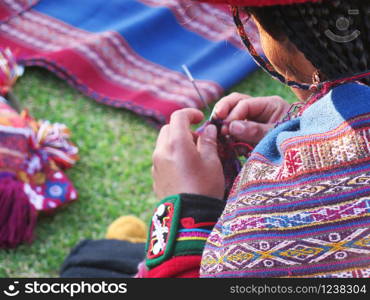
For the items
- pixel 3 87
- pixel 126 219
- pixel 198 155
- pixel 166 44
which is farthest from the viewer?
pixel 166 44

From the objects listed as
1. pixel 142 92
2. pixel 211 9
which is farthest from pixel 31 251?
pixel 211 9

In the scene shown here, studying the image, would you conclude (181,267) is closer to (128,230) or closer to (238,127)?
(238,127)

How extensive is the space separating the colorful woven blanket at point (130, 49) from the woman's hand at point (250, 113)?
4.56ft

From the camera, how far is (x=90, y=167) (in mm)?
2857

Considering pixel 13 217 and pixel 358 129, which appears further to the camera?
pixel 13 217

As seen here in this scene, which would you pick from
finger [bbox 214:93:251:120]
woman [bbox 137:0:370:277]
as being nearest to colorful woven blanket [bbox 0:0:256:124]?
finger [bbox 214:93:251:120]

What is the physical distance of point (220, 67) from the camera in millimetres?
3406

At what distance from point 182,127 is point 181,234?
0.31 metres

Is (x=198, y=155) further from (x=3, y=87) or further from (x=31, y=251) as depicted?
(x=3, y=87)

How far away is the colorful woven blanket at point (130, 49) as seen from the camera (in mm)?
3229

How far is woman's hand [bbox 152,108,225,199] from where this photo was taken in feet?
4.71

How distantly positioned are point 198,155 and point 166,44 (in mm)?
2181

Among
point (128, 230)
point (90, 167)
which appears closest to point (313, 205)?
point (128, 230)

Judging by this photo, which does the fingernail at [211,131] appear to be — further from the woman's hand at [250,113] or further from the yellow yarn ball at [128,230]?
the yellow yarn ball at [128,230]
